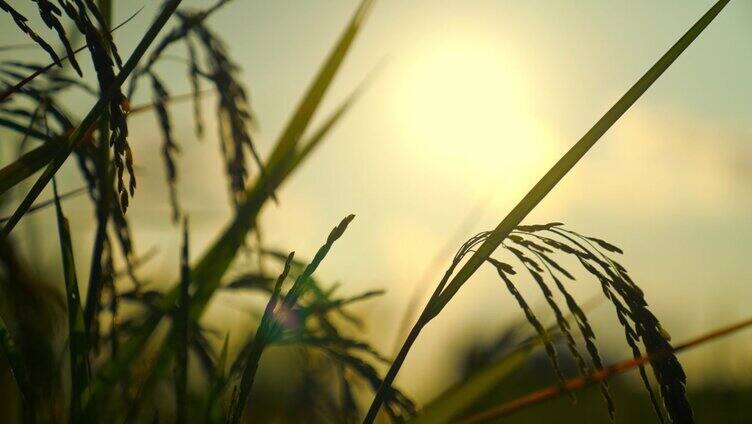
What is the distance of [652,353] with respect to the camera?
93 centimetres

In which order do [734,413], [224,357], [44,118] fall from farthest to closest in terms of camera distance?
[734,413] → [44,118] → [224,357]

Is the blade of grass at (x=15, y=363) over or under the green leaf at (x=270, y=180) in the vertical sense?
under

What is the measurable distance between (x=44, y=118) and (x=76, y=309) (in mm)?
447

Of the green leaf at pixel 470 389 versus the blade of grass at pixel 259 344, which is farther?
the green leaf at pixel 470 389

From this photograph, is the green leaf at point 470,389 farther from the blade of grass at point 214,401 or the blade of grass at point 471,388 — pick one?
the blade of grass at point 214,401

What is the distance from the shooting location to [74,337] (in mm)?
1056

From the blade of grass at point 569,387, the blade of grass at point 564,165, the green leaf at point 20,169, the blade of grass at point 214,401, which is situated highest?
the green leaf at point 20,169

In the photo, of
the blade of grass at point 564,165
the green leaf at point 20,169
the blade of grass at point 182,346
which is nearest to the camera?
the blade of grass at point 182,346

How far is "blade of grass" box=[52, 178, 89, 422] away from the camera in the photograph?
3.39ft

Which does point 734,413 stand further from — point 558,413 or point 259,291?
point 259,291

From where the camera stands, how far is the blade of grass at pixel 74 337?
1.03 meters

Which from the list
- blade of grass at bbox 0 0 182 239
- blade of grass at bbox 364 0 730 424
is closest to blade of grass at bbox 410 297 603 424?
blade of grass at bbox 364 0 730 424

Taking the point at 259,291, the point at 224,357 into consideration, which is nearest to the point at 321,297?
the point at 259,291

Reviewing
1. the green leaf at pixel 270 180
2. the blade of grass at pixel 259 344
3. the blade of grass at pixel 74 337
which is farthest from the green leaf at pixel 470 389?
the blade of grass at pixel 74 337
